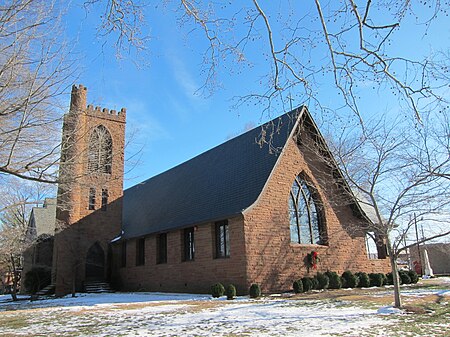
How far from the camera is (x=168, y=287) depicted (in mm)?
21219

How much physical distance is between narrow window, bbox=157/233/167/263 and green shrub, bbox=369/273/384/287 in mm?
11199

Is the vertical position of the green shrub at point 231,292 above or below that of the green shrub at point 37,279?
below

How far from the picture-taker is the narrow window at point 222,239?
18.2 metres

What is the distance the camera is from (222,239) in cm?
1861

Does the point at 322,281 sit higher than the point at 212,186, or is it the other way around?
the point at 212,186

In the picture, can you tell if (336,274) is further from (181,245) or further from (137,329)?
(137,329)

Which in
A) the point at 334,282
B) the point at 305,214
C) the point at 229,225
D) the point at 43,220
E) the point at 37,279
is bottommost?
the point at 334,282

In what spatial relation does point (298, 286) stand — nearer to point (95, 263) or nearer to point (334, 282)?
point (334, 282)

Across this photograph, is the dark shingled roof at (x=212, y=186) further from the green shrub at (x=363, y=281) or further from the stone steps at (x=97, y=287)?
the green shrub at (x=363, y=281)

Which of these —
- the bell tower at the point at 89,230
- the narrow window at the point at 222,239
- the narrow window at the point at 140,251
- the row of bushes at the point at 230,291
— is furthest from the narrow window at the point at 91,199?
the row of bushes at the point at 230,291

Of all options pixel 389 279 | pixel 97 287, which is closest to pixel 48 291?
pixel 97 287

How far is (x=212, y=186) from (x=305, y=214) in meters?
5.02

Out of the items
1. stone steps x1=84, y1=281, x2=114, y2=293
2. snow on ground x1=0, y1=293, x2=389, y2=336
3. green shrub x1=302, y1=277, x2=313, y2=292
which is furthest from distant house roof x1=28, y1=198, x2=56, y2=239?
green shrub x1=302, y1=277, x2=313, y2=292

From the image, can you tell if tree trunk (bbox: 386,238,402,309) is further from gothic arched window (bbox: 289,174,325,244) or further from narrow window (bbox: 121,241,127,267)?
narrow window (bbox: 121,241,127,267)
